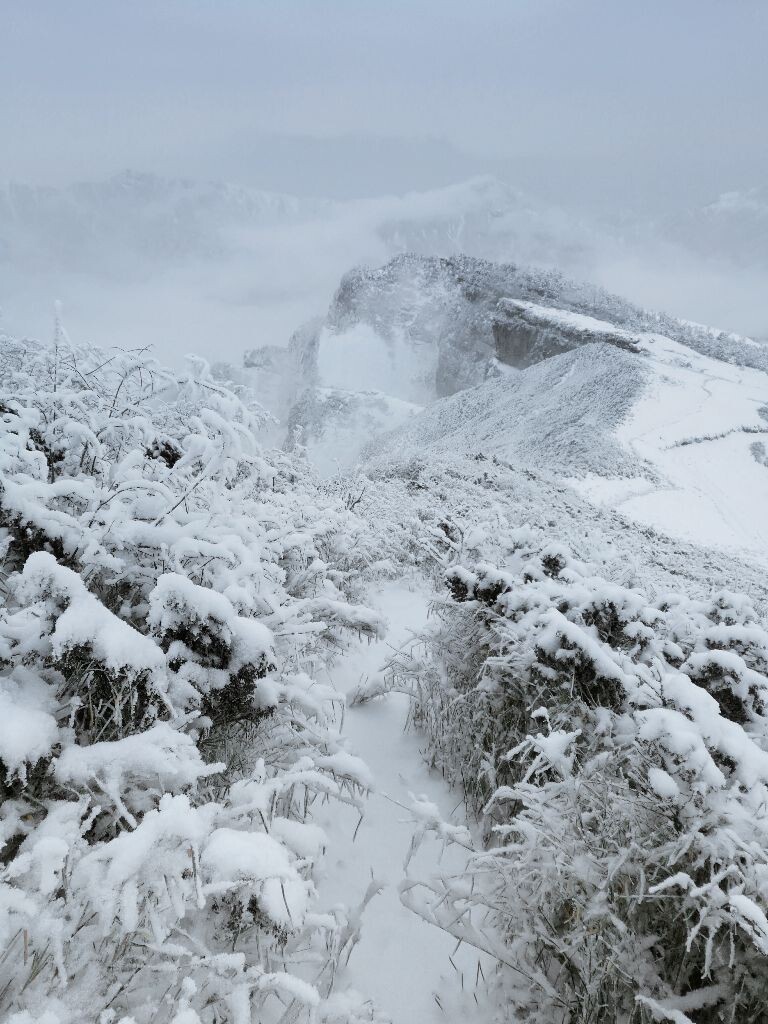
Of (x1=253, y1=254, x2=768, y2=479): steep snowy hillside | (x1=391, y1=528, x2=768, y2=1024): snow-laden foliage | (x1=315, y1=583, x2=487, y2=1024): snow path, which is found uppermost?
(x1=391, y1=528, x2=768, y2=1024): snow-laden foliage

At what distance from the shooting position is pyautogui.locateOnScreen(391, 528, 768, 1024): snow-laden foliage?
52.1 inches

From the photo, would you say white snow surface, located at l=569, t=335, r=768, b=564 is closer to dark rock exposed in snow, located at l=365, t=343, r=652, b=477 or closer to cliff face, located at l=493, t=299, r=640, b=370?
dark rock exposed in snow, located at l=365, t=343, r=652, b=477

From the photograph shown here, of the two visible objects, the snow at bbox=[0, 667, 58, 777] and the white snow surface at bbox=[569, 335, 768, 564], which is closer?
the snow at bbox=[0, 667, 58, 777]

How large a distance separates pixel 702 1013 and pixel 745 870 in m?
0.34

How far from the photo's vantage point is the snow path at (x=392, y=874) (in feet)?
5.16

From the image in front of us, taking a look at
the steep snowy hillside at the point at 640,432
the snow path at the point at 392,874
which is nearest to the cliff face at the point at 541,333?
the steep snowy hillside at the point at 640,432

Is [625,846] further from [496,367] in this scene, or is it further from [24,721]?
[496,367]

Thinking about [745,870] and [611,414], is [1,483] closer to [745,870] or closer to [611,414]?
[745,870]

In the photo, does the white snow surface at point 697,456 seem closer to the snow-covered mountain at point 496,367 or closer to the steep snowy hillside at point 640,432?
the steep snowy hillside at point 640,432

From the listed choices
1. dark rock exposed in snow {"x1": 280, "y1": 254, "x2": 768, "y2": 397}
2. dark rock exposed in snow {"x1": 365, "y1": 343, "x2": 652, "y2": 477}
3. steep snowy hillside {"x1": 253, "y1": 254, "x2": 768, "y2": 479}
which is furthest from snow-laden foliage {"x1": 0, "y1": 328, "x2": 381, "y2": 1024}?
dark rock exposed in snow {"x1": 280, "y1": 254, "x2": 768, "y2": 397}

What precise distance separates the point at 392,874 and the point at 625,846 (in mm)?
840

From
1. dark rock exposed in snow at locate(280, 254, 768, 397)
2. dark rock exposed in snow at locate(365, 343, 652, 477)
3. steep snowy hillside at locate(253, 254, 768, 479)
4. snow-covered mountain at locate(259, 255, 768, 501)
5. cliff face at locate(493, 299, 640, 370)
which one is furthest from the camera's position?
dark rock exposed in snow at locate(280, 254, 768, 397)

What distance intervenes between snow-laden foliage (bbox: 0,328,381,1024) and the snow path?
15 cm

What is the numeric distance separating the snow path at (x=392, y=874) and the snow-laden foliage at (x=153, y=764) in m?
0.15
